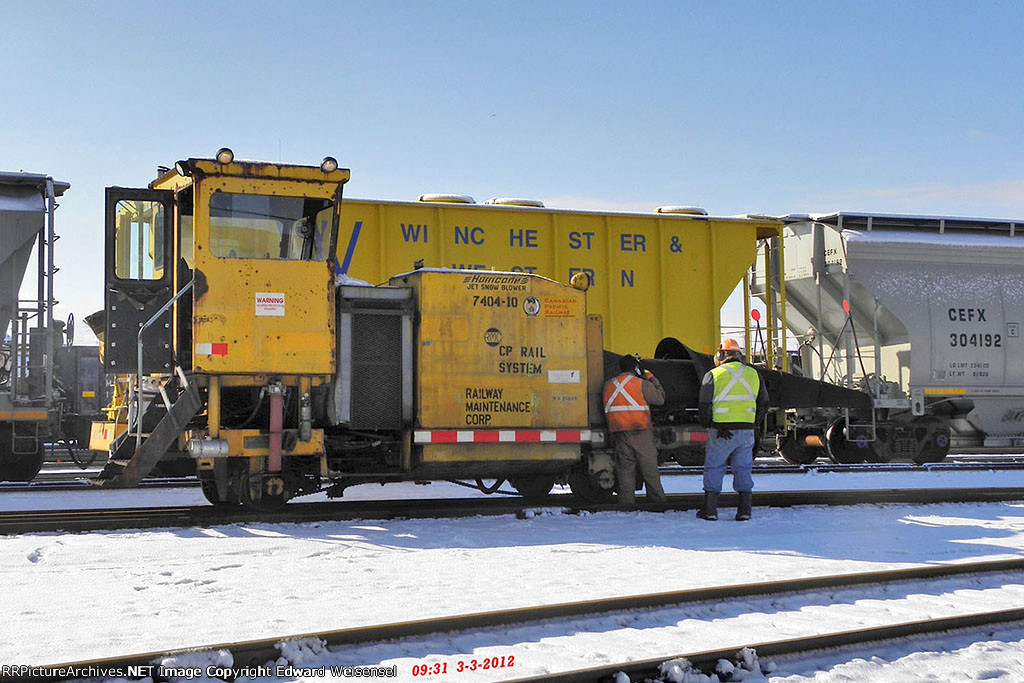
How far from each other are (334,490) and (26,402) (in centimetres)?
536

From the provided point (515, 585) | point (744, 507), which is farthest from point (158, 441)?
point (744, 507)

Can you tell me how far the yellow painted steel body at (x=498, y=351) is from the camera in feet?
29.8

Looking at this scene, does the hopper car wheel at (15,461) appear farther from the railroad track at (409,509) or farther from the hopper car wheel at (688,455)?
the hopper car wheel at (688,455)

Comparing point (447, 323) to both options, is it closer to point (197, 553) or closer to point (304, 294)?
point (304, 294)

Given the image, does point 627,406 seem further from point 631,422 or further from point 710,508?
point 710,508

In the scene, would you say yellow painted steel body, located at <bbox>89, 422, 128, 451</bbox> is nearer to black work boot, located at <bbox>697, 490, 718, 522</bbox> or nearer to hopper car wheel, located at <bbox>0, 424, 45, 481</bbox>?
hopper car wheel, located at <bbox>0, 424, 45, 481</bbox>

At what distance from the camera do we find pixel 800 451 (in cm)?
1619

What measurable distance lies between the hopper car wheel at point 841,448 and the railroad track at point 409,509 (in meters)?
4.25

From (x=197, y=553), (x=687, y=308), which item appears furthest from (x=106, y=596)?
(x=687, y=308)

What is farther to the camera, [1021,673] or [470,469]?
[470,469]

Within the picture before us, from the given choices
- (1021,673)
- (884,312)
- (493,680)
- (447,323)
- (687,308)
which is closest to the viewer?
(493,680)

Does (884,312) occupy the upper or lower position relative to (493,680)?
upper

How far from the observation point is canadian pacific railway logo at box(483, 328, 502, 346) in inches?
364

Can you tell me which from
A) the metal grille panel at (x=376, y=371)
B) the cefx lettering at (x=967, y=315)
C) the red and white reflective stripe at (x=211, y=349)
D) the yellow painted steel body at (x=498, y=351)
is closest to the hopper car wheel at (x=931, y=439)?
the cefx lettering at (x=967, y=315)
